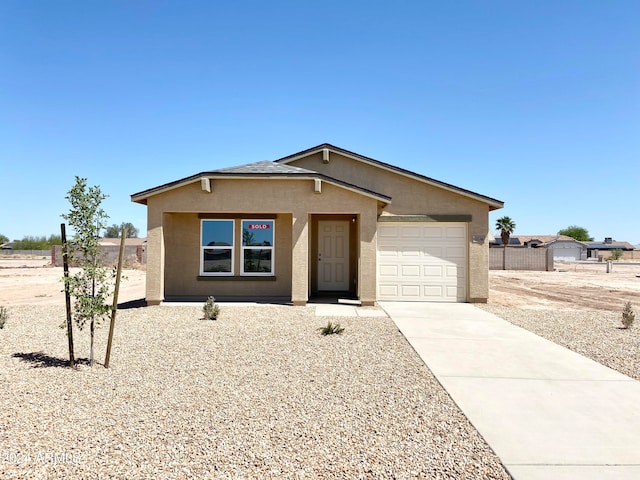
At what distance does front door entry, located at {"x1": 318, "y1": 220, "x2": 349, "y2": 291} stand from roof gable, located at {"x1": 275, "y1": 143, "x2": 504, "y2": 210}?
240 centimetres

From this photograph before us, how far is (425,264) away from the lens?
1241cm

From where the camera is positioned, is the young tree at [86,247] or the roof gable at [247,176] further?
the roof gable at [247,176]

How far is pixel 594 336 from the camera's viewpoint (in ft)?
26.4

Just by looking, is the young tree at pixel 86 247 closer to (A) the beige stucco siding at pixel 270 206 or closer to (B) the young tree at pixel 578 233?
(A) the beige stucco siding at pixel 270 206

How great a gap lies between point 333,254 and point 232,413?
10.2 m

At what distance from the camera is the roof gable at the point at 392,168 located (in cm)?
1203

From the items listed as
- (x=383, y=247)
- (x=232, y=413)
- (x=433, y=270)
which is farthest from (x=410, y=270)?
(x=232, y=413)

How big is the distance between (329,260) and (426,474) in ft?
36.5

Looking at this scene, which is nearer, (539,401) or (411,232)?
(539,401)

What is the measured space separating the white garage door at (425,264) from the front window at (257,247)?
369 cm

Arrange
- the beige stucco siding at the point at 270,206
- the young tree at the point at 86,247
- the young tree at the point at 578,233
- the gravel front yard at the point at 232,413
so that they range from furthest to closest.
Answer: the young tree at the point at 578,233 → the beige stucco siding at the point at 270,206 → the young tree at the point at 86,247 → the gravel front yard at the point at 232,413

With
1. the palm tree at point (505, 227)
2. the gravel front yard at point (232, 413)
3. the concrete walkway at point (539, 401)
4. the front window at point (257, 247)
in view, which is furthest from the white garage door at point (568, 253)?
the gravel front yard at point (232, 413)

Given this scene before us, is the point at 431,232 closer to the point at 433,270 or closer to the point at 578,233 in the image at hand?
the point at 433,270

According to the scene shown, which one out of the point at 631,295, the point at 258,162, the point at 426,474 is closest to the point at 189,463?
the point at 426,474
